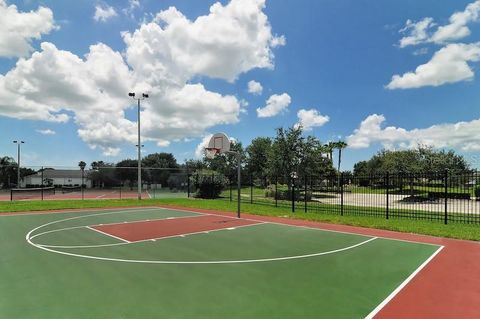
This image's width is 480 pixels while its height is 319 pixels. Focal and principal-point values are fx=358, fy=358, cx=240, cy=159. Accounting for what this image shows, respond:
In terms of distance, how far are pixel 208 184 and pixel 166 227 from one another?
16.3m

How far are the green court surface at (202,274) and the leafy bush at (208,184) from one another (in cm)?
1791

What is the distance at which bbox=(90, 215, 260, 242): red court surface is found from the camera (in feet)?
37.9

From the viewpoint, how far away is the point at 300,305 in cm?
528

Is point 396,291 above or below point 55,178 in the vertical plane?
below

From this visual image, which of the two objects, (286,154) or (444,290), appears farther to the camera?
(286,154)

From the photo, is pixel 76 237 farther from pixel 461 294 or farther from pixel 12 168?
pixel 12 168

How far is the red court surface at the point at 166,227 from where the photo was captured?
1155 cm

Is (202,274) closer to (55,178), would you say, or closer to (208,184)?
(208,184)

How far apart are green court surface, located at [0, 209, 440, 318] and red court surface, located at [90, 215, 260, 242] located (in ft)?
2.12

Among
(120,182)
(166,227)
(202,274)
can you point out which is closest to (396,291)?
(202,274)

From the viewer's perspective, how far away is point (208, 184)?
29.7 metres

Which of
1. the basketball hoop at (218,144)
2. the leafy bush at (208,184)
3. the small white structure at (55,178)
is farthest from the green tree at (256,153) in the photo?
the basketball hoop at (218,144)

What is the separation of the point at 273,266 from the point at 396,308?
284 centimetres

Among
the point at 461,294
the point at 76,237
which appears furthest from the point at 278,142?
the point at 461,294
